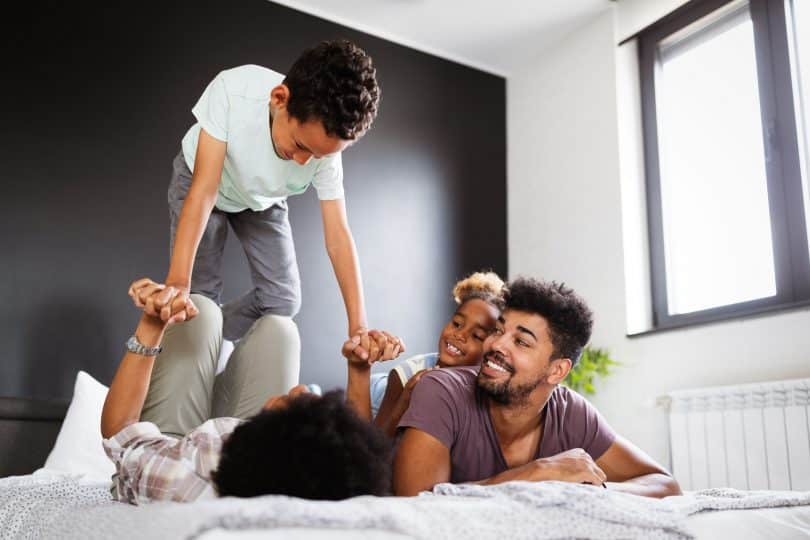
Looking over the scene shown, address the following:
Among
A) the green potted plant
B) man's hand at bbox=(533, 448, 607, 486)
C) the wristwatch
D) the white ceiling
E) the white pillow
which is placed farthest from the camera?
the white ceiling

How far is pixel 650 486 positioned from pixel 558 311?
0.49m

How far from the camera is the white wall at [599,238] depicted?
3.03 metres

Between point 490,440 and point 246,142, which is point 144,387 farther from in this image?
point 490,440

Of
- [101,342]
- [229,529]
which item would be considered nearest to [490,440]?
[229,529]

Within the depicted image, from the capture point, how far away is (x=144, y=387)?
5.27 ft

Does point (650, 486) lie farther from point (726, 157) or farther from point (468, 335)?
point (726, 157)

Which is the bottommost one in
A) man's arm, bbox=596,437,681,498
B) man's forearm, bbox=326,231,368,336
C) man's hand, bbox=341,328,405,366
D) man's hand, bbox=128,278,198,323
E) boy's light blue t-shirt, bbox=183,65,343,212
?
man's arm, bbox=596,437,681,498

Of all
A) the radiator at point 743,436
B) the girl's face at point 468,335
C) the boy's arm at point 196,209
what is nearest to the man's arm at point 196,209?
the boy's arm at point 196,209

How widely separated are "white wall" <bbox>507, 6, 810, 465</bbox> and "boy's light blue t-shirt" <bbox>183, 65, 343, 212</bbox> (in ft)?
6.30

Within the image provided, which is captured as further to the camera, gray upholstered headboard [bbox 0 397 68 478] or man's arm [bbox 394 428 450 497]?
gray upholstered headboard [bbox 0 397 68 478]

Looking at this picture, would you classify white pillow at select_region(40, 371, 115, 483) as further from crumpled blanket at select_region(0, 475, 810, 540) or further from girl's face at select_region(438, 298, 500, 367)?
girl's face at select_region(438, 298, 500, 367)

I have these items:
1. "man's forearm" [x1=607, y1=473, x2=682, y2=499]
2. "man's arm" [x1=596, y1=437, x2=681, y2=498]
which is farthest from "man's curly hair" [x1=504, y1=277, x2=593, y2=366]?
"man's forearm" [x1=607, y1=473, x2=682, y2=499]

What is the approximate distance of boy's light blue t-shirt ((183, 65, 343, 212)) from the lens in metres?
1.90

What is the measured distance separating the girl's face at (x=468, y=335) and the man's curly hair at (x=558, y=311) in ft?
1.44
